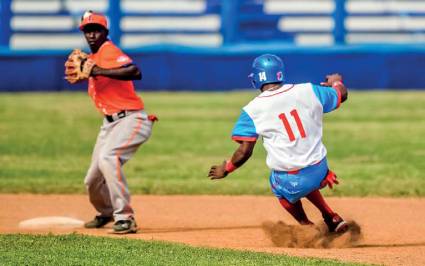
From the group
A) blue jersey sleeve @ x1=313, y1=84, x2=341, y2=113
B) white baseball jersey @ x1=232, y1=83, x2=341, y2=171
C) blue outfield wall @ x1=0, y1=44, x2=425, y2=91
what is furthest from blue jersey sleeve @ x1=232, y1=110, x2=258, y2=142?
blue outfield wall @ x1=0, y1=44, x2=425, y2=91

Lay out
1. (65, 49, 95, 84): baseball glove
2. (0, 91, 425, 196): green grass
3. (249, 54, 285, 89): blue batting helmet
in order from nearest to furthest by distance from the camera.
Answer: (249, 54, 285, 89): blue batting helmet
(65, 49, 95, 84): baseball glove
(0, 91, 425, 196): green grass

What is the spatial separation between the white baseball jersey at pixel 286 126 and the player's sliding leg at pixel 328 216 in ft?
1.41

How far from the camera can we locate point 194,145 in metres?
16.1

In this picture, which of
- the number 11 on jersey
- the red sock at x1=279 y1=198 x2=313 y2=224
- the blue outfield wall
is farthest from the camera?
the blue outfield wall

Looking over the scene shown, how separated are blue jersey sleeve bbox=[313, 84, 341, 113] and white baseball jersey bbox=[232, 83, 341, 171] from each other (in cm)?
4

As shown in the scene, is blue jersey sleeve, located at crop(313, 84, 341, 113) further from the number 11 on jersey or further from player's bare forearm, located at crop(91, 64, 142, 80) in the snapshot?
player's bare forearm, located at crop(91, 64, 142, 80)

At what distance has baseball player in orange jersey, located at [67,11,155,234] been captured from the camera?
8750 millimetres

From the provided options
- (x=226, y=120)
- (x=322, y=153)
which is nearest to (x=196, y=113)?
(x=226, y=120)

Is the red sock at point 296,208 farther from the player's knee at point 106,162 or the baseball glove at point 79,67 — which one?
the baseball glove at point 79,67

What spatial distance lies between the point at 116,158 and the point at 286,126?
1.69 metres

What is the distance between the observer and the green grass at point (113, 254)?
281 inches

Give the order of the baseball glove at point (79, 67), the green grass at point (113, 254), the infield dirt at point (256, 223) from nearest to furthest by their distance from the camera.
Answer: the green grass at point (113, 254), the infield dirt at point (256, 223), the baseball glove at point (79, 67)

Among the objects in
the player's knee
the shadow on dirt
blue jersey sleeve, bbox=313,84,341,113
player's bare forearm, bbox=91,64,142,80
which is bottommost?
the shadow on dirt

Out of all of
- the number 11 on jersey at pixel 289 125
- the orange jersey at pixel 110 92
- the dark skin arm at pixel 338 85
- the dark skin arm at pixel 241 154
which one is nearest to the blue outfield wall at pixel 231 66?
the orange jersey at pixel 110 92
